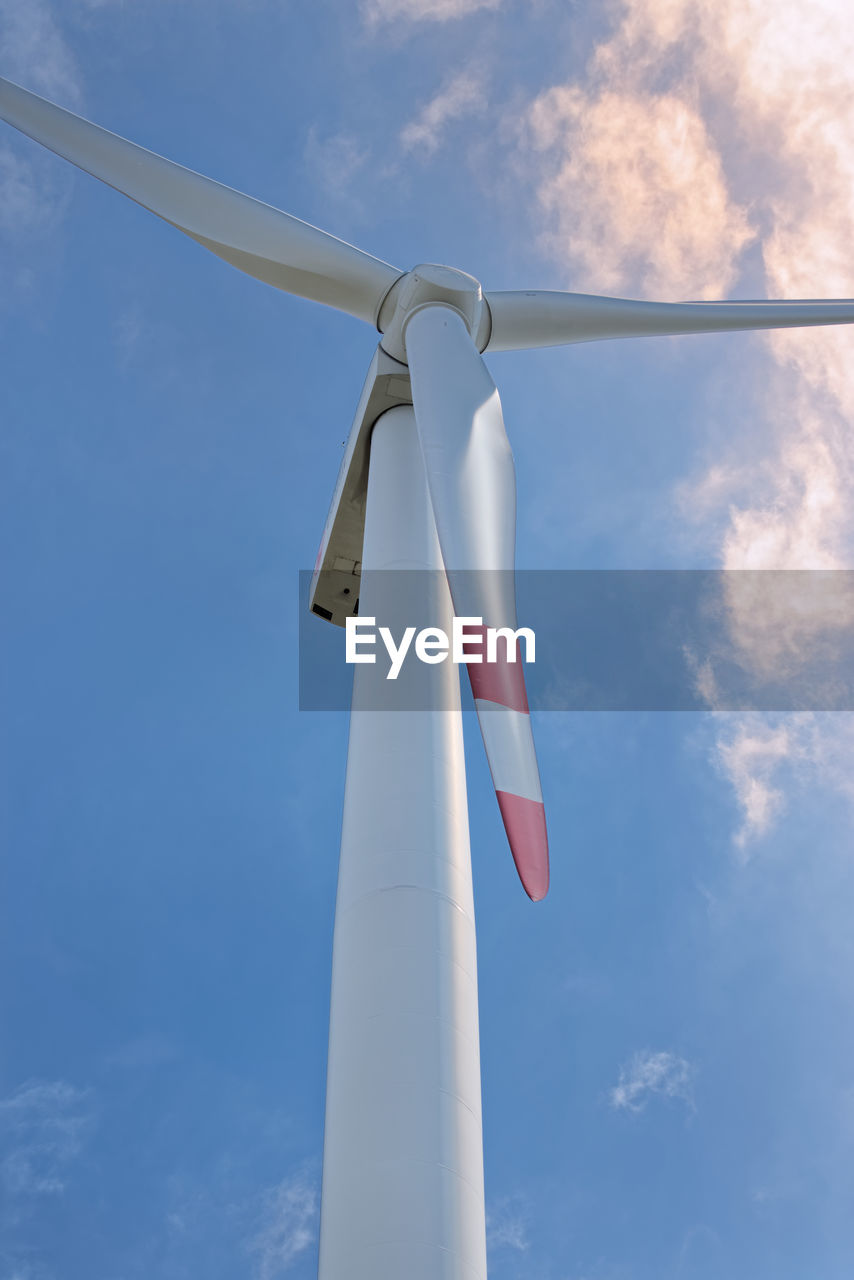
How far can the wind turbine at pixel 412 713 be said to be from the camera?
9305 millimetres

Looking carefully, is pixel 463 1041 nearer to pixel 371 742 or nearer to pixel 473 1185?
pixel 473 1185

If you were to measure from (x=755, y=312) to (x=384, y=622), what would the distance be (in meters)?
10.5

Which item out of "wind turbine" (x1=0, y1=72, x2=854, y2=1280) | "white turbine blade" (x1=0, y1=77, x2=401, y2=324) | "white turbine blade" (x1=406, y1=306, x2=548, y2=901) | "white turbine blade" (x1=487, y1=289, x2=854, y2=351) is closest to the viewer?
"wind turbine" (x1=0, y1=72, x2=854, y2=1280)

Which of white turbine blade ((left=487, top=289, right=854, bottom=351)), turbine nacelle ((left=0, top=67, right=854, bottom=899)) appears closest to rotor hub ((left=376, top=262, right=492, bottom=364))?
turbine nacelle ((left=0, top=67, right=854, bottom=899))

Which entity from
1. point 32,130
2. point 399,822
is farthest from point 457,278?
point 399,822

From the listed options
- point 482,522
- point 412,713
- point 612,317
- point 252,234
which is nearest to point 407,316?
point 252,234

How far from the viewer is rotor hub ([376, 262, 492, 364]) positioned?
1670 centimetres

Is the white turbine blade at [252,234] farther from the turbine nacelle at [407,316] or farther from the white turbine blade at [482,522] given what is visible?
the white turbine blade at [482,522]

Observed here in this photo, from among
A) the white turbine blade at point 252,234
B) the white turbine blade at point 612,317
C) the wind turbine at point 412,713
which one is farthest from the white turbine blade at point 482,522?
the white turbine blade at point 612,317

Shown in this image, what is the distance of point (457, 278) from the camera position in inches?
668

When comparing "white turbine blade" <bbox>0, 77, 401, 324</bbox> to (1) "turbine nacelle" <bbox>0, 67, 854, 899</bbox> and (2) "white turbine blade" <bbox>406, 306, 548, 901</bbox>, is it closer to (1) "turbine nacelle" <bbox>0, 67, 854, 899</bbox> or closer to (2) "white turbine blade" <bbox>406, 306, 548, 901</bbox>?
(1) "turbine nacelle" <bbox>0, 67, 854, 899</bbox>

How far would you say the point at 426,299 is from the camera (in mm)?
16719

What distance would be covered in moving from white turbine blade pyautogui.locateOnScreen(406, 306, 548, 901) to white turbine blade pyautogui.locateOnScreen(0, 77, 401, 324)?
1528mm

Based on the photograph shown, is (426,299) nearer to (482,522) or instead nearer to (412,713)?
(482,522)
